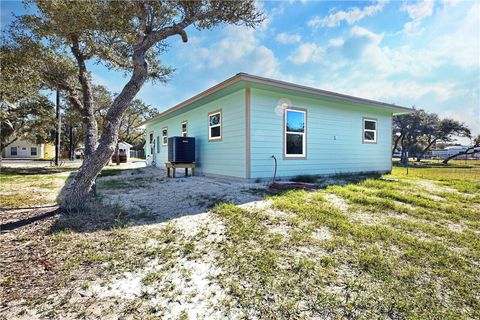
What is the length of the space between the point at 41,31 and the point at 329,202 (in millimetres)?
7302

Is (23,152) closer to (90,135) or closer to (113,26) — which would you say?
(90,135)

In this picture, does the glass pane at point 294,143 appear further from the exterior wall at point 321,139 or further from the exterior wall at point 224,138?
the exterior wall at point 224,138

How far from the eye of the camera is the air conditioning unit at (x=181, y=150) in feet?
28.5

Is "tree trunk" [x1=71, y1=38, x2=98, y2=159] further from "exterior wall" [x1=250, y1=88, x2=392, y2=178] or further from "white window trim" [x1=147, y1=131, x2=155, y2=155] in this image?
"white window trim" [x1=147, y1=131, x2=155, y2=155]

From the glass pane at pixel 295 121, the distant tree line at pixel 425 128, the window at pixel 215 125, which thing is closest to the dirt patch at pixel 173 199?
the glass pane at pixel 295 121

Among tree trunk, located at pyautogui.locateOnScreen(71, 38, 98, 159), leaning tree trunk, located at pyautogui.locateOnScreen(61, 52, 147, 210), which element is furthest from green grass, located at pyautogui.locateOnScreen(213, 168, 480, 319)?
tree trunk, located at pyautogui.locateOnScreen(71, 38, 98, 159)

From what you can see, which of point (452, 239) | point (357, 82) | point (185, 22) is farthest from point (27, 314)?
point (357, 82)

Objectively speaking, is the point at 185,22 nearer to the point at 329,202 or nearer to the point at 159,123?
the point at 329,202

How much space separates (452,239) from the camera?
2910 millimetres

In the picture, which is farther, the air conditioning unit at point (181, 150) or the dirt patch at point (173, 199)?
the air conditioning unit at point (181, 150)

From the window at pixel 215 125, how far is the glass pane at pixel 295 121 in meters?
2.25

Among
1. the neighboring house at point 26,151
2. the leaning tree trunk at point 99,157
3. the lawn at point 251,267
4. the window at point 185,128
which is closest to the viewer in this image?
the lawn at point 251,267

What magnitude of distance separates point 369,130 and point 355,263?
882 centimetres

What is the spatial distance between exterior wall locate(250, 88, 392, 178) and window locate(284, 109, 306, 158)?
0.19 metres
